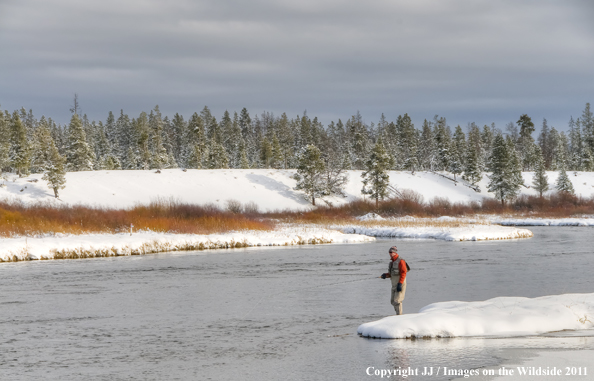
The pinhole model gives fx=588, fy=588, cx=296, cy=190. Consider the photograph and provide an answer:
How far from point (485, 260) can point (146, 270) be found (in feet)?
47.9

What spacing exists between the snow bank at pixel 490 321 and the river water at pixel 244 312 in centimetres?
35

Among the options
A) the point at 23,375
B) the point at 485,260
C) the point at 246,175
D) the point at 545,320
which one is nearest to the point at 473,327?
the point at 545,320

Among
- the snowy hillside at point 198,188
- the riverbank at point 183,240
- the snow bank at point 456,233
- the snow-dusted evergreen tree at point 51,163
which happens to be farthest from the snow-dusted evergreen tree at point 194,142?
the riverbank at point 183,240

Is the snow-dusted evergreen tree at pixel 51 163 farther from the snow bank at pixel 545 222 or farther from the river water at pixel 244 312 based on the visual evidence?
the snow bank at pixel 545 222

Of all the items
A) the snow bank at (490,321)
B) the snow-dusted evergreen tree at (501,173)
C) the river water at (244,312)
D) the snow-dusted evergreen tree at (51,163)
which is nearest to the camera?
the river water at (244,312)

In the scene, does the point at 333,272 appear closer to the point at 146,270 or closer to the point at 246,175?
the point at 146,270

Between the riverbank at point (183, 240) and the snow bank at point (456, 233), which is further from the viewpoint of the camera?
the snow bank at point (456, 233)

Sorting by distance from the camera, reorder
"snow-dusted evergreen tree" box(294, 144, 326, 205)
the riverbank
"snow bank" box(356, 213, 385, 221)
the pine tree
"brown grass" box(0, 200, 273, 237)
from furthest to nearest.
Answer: the pine tree → "snow-dusted evergreen tree" box(294, 144, 326, 205) → "snow bank" box(356, 213, 385, 221) → "brown grass" box(0, 200, 273, 237) → the riverbank

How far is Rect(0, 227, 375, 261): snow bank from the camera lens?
28.1 metres

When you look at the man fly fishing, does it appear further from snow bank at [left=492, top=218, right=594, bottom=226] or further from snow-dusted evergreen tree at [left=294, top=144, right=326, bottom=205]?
snow-dusted evergreen tree at [left=294, top=144, right=326, bottom=205]

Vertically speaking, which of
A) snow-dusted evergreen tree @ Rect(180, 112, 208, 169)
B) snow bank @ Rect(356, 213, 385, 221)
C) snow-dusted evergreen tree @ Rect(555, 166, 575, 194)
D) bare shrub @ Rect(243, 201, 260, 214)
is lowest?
snow bank @ Rect(356, 213, 385, 221)

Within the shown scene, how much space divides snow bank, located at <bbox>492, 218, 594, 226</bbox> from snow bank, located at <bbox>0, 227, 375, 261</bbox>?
25.9 m

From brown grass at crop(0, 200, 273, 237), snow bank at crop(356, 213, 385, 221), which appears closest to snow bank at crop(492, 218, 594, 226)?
snow bank at crop(356, 213, 385, 221)

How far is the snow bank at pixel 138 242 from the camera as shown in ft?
92.1
